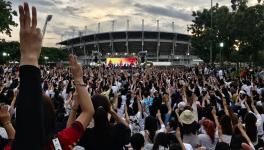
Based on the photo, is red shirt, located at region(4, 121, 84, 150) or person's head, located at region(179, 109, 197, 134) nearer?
red shirt, located at region(4, 121, 84, 150)

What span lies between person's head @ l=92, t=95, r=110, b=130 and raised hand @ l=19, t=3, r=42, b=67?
2.39 m

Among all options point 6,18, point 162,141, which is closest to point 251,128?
point 162,141

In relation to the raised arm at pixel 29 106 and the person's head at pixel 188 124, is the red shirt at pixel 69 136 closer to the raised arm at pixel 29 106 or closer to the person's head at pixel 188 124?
the raised arm at pixel 29 106

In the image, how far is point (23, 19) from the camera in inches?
68.5

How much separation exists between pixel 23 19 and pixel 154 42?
136 metres

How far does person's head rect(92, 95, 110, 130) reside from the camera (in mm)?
4125

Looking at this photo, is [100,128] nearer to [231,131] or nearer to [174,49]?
[231,131]

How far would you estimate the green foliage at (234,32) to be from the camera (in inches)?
1624

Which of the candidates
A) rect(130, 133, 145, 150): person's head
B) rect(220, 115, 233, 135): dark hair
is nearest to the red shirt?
rect(130, 133, 145, 150): person's head

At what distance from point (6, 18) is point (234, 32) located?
78.6ft

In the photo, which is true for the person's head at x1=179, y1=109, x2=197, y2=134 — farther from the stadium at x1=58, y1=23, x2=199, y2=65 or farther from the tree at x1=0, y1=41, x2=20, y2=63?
the stadium at x1=58, y1=23, x2=199, y2=65

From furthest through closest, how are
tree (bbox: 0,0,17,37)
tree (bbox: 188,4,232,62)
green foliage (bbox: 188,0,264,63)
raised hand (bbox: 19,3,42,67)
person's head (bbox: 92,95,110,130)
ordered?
tree (bbox: 188,4,232,62) < green foliage (bbox: 188,0,264,63) < tree (bbox: 0,0,17,37) < person's head (bbox: 92,95,110,130) < raised hand (bbox: 19,3,42,67)

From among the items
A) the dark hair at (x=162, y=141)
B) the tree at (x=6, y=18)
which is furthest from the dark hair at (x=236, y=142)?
the tree at (x=6, y=18)

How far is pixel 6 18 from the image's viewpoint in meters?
32.7
